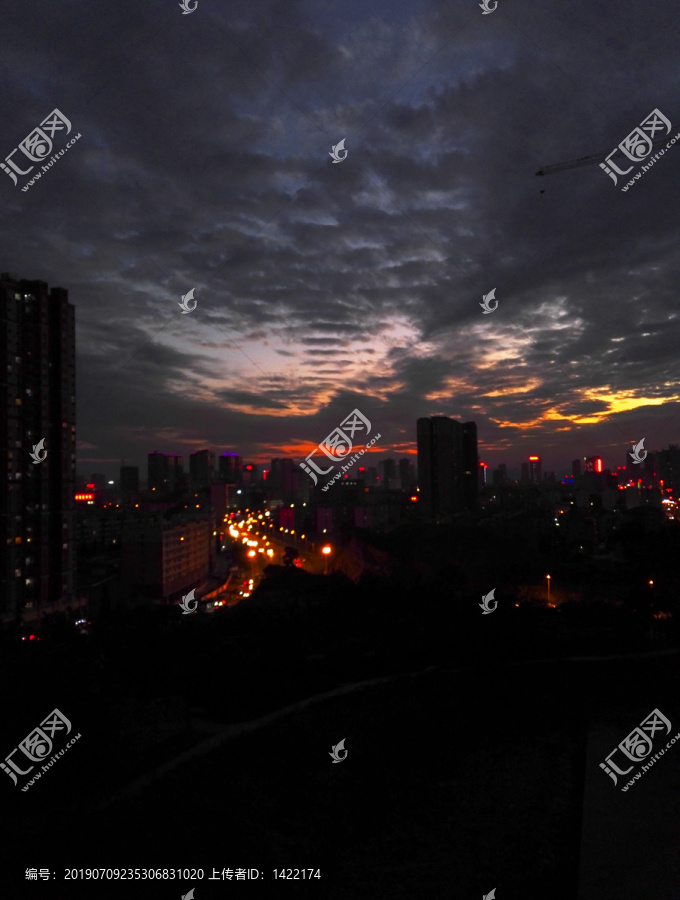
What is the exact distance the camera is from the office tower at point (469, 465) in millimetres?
43094

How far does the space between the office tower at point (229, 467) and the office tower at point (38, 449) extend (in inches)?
2094

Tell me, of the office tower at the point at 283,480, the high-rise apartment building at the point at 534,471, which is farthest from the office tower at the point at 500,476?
the office tower at the point at 283,480

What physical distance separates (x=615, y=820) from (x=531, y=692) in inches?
123

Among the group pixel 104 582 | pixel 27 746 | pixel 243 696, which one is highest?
pixel 27 746

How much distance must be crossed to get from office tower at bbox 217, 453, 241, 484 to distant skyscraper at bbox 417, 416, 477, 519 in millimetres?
35053

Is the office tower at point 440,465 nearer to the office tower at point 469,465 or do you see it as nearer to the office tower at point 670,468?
the office tower at point 469,465

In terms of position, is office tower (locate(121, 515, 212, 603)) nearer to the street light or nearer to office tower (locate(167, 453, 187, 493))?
the street light

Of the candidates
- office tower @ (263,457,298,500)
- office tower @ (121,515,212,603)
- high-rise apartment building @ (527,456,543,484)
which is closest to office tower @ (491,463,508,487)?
high-rise apartment building @ (527,456,543,484)

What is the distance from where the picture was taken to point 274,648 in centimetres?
922

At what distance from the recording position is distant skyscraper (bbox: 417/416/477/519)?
4100 cm

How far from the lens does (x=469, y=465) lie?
44.2 metres

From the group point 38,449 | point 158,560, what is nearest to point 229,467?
point 158,560

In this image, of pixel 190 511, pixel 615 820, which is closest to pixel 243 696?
pixel 615 820

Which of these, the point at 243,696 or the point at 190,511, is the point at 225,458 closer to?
the point at 190,511
